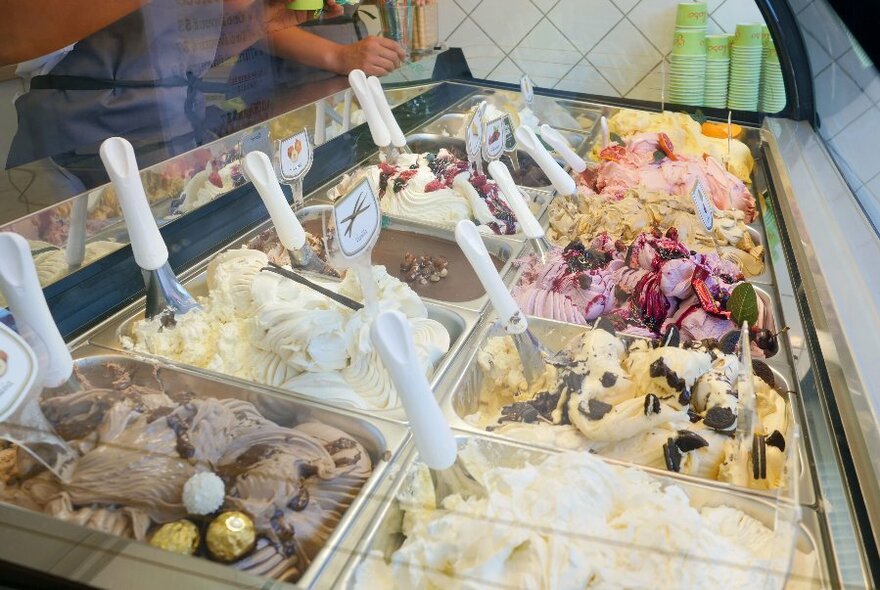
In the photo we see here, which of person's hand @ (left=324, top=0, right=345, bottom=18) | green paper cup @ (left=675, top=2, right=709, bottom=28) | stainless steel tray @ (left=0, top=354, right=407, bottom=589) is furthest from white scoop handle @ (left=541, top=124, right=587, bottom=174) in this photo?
green paper cup @ (left=675, top=2, right=709, bottom=28)

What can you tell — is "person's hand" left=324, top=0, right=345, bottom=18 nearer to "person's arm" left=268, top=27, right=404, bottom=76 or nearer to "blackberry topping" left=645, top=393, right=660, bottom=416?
"person's arm" left=268, top=27, right=404, bottom=76

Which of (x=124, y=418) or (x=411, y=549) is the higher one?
(x=124, y=418)

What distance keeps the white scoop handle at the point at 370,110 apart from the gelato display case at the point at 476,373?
10 centimetres

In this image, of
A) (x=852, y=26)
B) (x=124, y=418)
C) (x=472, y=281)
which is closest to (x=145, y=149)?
(x=472, y=281)

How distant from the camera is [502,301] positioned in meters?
1.51

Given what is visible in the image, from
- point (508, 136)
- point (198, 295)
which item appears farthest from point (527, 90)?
point (198, 295)

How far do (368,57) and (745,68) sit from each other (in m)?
2.02

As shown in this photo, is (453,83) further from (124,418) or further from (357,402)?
(124,418)

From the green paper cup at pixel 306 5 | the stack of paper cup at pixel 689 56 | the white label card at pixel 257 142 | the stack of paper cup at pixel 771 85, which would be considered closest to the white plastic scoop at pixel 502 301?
the white label card at pixel 257 142

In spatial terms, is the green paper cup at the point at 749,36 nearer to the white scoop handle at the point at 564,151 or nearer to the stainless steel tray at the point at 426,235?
the white scoop handle at the point at 564,151

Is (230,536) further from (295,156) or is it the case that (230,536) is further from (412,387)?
(295,156)

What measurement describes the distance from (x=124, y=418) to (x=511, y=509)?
0.63 metres

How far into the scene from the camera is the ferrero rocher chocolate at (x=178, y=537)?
92 cm

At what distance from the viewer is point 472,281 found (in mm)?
2031
